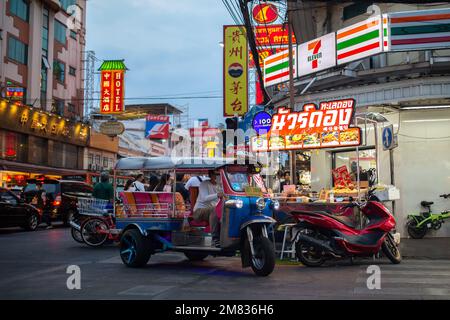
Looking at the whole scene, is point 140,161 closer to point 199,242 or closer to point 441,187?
point 199,242

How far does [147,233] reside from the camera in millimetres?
9422

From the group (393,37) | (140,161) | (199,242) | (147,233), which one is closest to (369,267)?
(199,242)

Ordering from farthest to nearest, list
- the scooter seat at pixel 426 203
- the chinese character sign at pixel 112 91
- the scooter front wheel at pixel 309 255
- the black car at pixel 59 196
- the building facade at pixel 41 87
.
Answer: the chinese character sign at pixel 112 91, the building facade at pixel 41 87, the black car at pixel 59 196, the scooter seat at pixel 426 203, the scooter front wheel at pixel 309 255

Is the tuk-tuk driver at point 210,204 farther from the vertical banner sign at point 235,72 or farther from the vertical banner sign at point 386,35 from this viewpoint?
the vertical banner sign at point 235,72

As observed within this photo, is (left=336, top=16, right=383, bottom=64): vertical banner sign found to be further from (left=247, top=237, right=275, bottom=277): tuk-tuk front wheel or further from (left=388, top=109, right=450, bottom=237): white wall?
(left=247, top=237, right=275, bottom=277): tuk-tuk front wheel

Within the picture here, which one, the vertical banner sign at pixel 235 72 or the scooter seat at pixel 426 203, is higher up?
the vertical banner sign at pixel 235 72

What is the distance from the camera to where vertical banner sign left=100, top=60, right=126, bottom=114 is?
32000 mm

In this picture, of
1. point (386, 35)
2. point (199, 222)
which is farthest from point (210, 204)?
point (386, 35)

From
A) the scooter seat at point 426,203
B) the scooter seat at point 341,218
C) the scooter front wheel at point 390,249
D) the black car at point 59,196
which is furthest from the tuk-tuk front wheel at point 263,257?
the black car at point 59,196

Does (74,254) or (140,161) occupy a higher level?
(140,161)

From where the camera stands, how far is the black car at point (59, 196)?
20.5m

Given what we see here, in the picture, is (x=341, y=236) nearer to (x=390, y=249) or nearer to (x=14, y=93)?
(x=390, y=249)

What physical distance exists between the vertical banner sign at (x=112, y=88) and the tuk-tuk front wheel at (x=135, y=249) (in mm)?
23380

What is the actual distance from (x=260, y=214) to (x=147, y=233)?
2274 millimetres
